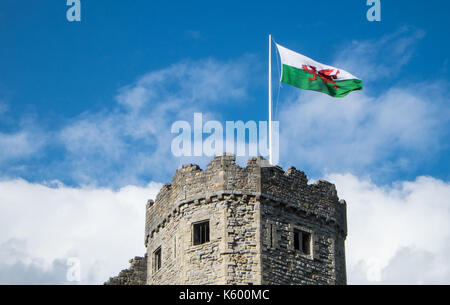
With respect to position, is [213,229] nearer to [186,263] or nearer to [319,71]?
[186,263]

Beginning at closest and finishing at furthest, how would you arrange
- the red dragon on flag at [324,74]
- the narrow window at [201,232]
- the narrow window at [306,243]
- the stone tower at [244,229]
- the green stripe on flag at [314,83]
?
the stone tower at [244,229]
the narrow window at [201,232]
the narrow window at [306,243]
the green stripe on flag at [314,83]
the red dragon on flag at [324,74]

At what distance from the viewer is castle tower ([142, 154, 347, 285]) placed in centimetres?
4981

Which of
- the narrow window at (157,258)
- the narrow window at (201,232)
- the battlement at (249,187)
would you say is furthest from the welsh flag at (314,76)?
the narrow window at (157,258)

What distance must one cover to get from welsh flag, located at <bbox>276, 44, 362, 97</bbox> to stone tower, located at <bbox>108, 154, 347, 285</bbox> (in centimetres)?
442

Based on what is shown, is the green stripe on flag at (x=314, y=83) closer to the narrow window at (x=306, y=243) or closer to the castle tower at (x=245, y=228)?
the castle tower at (x=245, y=228)

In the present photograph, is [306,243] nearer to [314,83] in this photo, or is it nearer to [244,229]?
[244,229]

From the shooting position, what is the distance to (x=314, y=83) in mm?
55094

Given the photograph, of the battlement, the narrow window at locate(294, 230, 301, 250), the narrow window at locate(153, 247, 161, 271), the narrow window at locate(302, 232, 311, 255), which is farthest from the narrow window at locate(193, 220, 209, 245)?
the narrow window at locate(302, 232, 311, 255)

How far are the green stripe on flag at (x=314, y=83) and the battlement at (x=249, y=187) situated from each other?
4.32 m

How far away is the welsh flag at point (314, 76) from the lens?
180 ft
